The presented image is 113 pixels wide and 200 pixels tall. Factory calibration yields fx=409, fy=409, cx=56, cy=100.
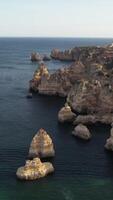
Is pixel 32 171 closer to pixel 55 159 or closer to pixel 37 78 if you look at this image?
pixel 55 159

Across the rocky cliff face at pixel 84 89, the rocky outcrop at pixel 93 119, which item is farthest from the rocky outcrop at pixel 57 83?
the rocky outcrop at pixel 93 119

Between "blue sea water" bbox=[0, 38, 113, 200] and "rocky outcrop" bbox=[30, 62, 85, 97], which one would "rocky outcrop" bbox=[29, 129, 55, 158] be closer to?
"blue sea water" bbox=[0, 38, 113, 200]

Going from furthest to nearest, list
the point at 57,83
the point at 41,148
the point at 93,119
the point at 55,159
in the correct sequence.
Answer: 1. the point at 57,83
2. the point at 93,119
3. the point at 41,148
4. the point at 55,159

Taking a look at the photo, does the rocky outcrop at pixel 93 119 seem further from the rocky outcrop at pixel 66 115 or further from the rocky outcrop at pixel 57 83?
the rocky outcrop at pixel 57 83

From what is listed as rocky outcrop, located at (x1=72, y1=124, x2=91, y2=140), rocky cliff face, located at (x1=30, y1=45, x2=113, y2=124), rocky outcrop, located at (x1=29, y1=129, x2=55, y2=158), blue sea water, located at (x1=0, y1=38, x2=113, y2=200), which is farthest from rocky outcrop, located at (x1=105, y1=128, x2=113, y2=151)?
rocky cliff face, located at (x1=30, y1=45, x2=113, y2=124)

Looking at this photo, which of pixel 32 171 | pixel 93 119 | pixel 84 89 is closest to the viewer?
pixel 32 171

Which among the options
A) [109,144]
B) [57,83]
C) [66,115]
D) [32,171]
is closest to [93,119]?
[66,115]

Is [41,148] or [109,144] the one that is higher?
[41,148]

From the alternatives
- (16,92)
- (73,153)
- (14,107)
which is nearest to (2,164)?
(73,153)

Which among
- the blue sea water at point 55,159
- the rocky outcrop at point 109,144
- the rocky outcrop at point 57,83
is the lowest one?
the blue sea water at point 55,159
